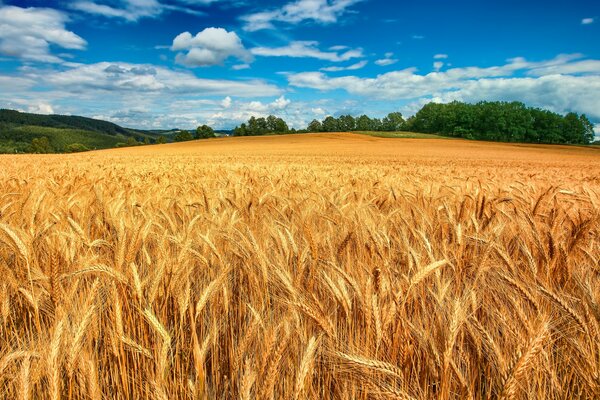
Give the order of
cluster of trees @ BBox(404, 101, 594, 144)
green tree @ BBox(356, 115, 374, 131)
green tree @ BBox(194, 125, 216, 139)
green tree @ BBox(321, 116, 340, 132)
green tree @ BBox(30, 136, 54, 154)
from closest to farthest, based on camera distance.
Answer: green tree @ BBox(30, 136, 54, 154) < cluster of trees @ BBox(404, 101, 594, 144) < green tree @ BBox(194, 125, 216, 139) < green tree @ BBox(321, 116, 340, 132) < green tree @ BBox(356, 115, 374, 131)

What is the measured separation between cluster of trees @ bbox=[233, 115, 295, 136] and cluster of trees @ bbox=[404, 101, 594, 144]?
1761 inches

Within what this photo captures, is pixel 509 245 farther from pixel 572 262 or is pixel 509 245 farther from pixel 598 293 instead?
pixel 598 293

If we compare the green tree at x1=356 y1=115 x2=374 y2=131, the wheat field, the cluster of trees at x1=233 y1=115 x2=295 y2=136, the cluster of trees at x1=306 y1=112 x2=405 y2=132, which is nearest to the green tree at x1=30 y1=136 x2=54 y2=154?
the cluster of trees at x1=233 y1=115 x2=295 y2=136

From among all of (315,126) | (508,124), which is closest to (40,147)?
(315,126)

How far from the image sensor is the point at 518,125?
288 ft

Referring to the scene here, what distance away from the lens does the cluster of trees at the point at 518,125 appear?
285ft

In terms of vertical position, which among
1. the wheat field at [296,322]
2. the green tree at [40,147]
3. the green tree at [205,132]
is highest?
the green tree at [205,132]

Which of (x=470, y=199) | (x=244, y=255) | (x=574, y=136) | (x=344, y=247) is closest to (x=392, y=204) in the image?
(x=470, y=199)

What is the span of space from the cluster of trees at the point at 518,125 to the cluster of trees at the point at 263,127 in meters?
44.7

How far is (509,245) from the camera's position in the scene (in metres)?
2.55

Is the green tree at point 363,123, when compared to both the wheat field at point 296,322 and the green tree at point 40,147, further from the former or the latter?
the wheat field at point 296,322

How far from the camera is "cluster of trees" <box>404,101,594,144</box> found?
8694 cm

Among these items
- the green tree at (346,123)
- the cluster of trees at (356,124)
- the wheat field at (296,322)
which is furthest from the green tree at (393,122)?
the wheat field at (296,322)

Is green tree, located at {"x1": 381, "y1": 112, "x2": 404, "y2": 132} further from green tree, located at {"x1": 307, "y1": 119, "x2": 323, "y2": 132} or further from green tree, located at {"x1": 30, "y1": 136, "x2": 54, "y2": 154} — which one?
green tree, located at {"x1": 30, "y1": 136, "x2": 54, "y2": 154}
